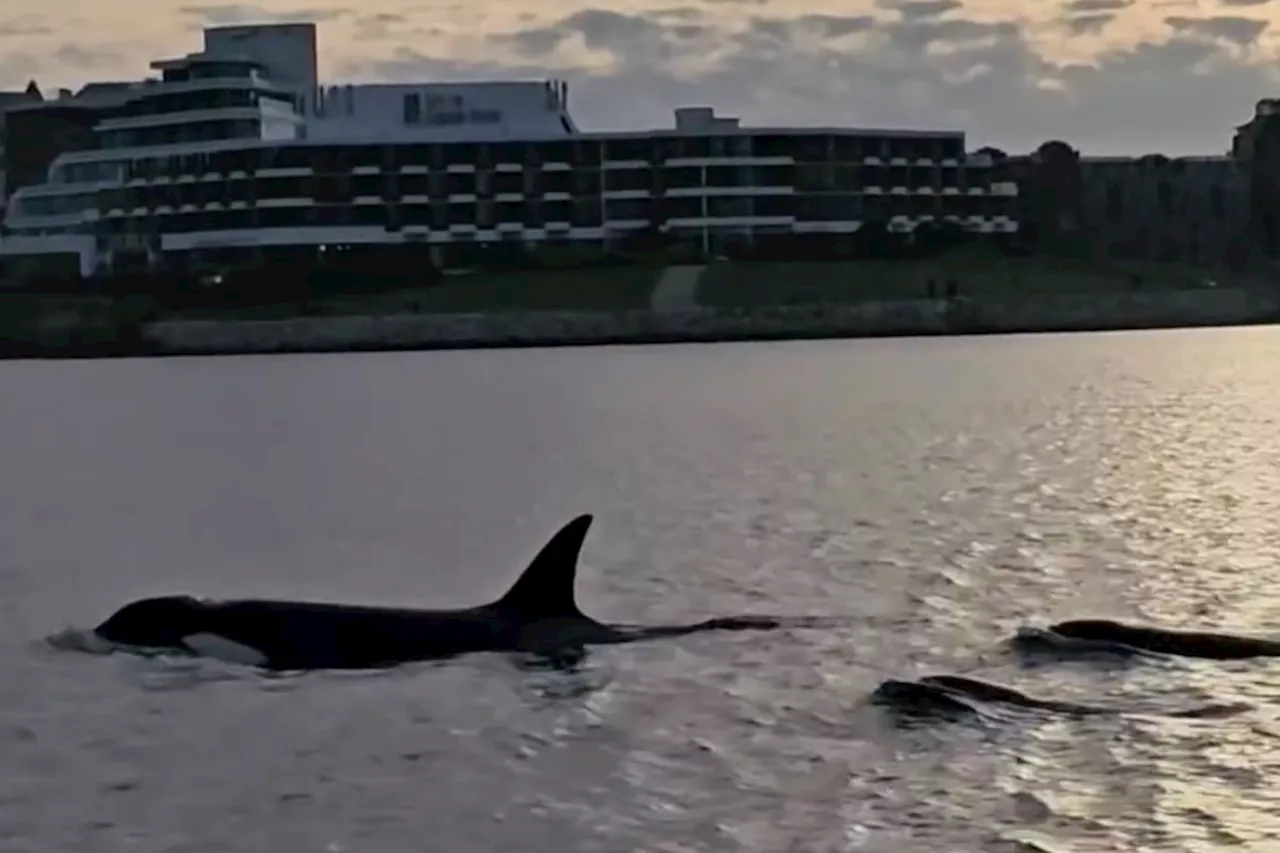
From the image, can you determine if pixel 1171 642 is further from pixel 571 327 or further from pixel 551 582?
pixel 571 327

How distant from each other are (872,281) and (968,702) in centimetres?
16491

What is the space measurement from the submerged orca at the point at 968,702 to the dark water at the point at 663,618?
1.27 ft

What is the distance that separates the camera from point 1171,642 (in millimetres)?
29875

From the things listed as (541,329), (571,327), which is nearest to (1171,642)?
(571,327)

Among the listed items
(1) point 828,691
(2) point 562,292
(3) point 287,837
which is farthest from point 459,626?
(2) point 562,292

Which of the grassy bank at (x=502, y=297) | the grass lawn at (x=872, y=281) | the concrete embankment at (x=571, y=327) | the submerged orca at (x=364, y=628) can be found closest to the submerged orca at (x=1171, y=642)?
the submerged orca at (x=364, y=628)

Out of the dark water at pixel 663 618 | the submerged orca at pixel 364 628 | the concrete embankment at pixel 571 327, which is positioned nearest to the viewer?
the dark water at pixel 663 618

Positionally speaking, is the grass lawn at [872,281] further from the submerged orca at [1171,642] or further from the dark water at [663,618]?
the submerged orca at [1171,642]

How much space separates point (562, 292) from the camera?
188 m

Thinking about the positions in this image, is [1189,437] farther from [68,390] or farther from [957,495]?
[68,390]

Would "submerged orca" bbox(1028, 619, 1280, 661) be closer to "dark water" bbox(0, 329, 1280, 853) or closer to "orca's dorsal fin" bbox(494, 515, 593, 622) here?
"dark water" bbox(0, 329, 1280, 853)

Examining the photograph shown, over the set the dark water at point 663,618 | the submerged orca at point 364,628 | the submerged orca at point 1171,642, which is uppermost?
the submerged orca at point 364,628

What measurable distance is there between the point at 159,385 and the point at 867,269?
62.6 meters

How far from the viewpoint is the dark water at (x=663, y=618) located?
22.2m
